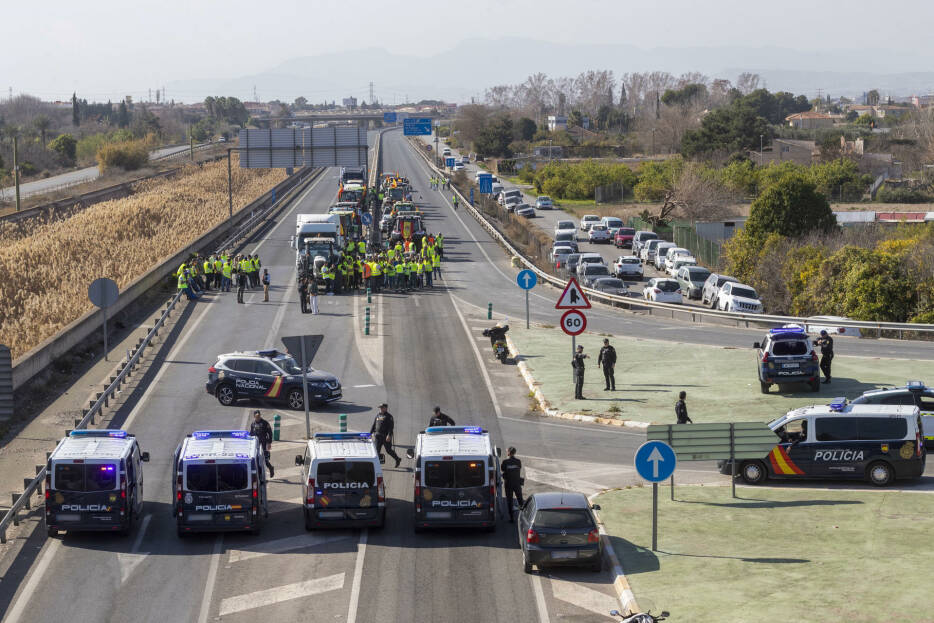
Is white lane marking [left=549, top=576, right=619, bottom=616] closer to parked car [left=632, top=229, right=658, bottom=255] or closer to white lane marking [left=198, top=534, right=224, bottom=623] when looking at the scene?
white lane marking [left=198, top=534, right=224, bottom=623]

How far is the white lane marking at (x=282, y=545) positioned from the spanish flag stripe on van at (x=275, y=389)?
1009cm

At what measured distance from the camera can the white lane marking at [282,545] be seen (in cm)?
1823

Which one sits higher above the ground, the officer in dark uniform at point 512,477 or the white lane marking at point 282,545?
the officer in dark uniform at point 512,477

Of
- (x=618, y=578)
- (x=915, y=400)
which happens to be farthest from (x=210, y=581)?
(x=915, y=400)

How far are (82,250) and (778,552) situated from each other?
47500 mm

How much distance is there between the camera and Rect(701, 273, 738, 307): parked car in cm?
4854

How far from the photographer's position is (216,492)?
18672mm

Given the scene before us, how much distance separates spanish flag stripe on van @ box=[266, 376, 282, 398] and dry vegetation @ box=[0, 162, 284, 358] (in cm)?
996

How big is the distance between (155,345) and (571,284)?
49.5 ft

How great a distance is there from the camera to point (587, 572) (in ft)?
56.2

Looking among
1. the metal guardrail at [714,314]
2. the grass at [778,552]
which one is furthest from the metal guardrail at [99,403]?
the metal guardrail at [714,314]

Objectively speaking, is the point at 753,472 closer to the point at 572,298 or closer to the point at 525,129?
the point at 572,298

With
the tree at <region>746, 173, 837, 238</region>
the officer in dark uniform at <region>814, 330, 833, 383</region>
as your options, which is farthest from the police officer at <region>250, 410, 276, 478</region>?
the tree at <region>746, 173, 837, 238</region>

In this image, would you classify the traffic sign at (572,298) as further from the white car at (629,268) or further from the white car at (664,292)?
the white car at (629,268)
